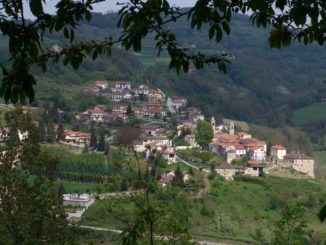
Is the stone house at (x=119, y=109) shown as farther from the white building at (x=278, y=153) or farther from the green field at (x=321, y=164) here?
the green field at (x=321, y=164)

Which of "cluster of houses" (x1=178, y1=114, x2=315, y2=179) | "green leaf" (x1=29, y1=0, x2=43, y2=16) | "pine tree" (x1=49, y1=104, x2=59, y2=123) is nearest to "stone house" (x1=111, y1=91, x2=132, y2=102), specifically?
"pine tree" (x1=49, y1=104, x2=59, y2=123)

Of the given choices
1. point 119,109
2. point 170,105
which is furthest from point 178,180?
point 170,105

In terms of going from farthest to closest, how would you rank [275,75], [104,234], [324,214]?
[275,75] → [104,234] → [324,214]

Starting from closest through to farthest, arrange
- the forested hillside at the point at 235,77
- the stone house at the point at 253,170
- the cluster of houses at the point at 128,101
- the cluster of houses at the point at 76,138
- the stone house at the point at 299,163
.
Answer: the stone house at the point at 253,170 < the stone house at the point at 299,163 < the cluster of houses at the point at 76,138 < the cluster of houses at the point at 128,101 < the forested hillside at the point at 235,77

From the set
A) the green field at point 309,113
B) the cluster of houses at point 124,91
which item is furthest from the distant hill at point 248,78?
the cluster of houses at point 124,91

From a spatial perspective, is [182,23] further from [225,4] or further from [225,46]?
[225,4]

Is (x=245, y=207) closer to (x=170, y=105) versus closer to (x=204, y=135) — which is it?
(x=204, y=135)

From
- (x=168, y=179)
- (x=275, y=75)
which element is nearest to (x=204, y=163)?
(x=168, y=179)
